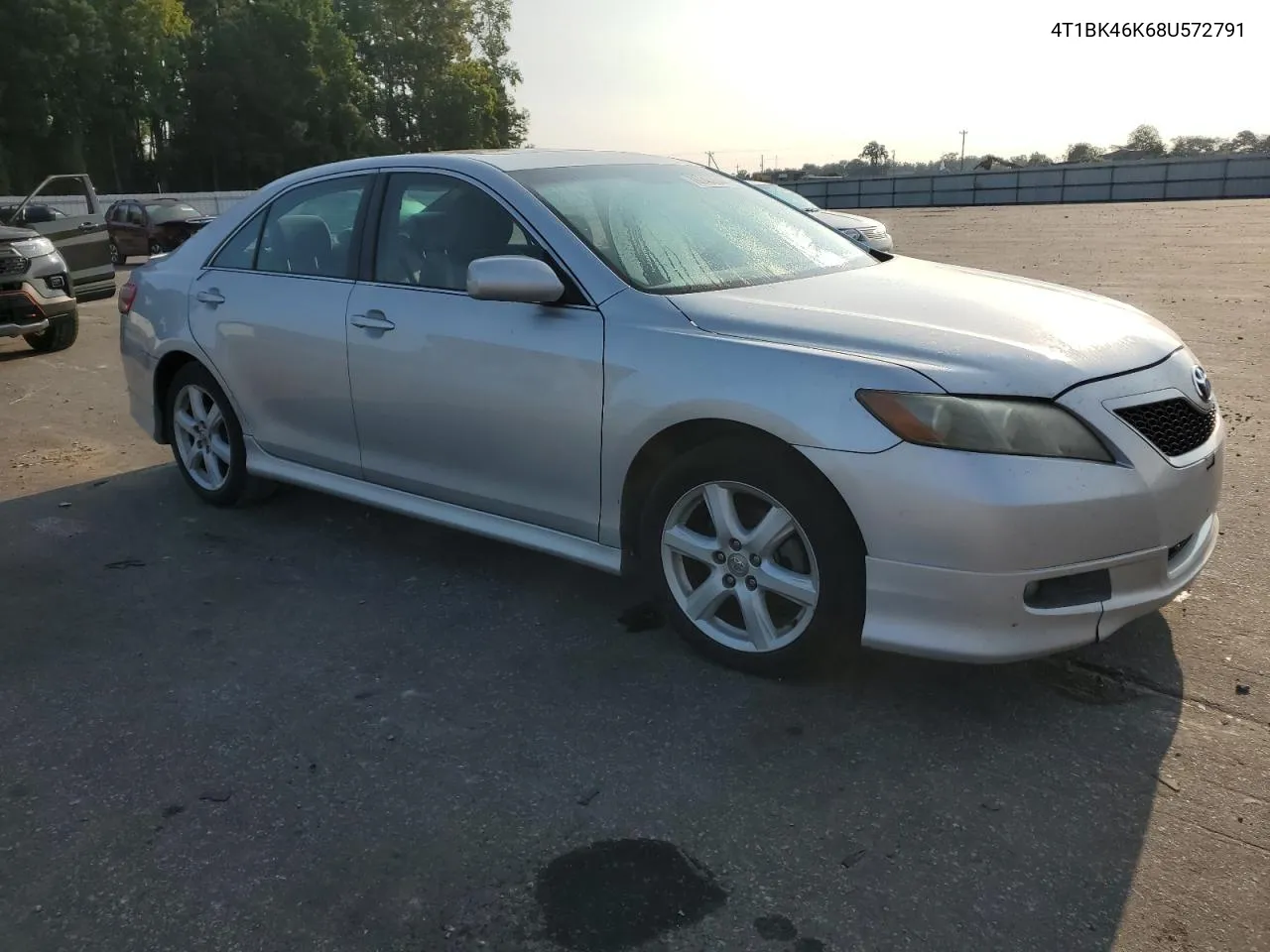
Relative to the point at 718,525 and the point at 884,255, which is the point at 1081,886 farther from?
the point at 884,255

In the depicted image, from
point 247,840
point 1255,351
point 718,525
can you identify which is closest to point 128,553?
point 247,840

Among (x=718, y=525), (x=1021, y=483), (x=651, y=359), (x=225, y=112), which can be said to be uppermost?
(x=225, y=112)

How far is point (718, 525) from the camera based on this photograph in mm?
3414

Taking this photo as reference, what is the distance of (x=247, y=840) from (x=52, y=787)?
683mm

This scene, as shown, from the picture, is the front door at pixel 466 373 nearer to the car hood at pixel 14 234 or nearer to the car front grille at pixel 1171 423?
the car front grille at pixel 1171 423

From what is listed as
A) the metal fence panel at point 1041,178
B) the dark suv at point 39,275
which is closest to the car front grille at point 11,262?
the dark suv at point 39,275

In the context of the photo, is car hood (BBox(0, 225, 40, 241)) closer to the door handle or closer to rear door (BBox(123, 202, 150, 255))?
the door handle

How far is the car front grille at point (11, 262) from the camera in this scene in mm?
9641

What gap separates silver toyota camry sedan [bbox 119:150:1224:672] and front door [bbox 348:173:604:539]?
0.01 meters

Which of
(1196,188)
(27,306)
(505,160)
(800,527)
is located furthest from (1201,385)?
(1196,188)

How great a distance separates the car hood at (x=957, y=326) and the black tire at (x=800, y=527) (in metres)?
0.38

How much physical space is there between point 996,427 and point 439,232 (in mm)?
2348

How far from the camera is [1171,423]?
319 centimetres

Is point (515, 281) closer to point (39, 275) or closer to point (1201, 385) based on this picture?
point (1201, 385)
